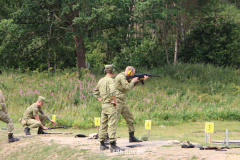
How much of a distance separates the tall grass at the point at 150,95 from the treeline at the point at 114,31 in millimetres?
2269

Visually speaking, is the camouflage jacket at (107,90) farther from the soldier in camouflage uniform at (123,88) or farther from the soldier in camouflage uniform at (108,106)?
the soldier in camouflage uniform at (123,88)

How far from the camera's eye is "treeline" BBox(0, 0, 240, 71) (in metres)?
25.0

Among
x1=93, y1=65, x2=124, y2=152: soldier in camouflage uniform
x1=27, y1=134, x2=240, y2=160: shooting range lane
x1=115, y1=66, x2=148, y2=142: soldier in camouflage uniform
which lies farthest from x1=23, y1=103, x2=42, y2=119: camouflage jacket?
x1=93, y1=65, x2=124, y2=152: soldier in camouflage uniform

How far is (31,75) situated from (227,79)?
15.1m

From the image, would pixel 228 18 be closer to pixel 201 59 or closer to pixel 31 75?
pixel 201 59

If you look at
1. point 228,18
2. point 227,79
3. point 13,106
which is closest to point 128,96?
point 13,106

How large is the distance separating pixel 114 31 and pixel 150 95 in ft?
26.5

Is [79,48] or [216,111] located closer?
[216,111]

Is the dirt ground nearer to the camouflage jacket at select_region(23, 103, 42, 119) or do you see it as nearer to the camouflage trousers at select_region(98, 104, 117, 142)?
the camouflage trousers at select_region(98, 104, 117, 142)

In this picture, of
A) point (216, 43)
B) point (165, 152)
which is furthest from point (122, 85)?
point (216, 43)

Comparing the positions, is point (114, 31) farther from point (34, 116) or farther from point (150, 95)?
point (34, 116)

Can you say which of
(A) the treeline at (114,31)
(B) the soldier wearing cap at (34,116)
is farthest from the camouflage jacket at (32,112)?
(A) the treeline at (114,31)

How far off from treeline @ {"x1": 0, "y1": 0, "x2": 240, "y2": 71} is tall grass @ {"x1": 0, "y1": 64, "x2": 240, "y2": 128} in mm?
2269

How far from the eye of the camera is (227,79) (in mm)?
27547
